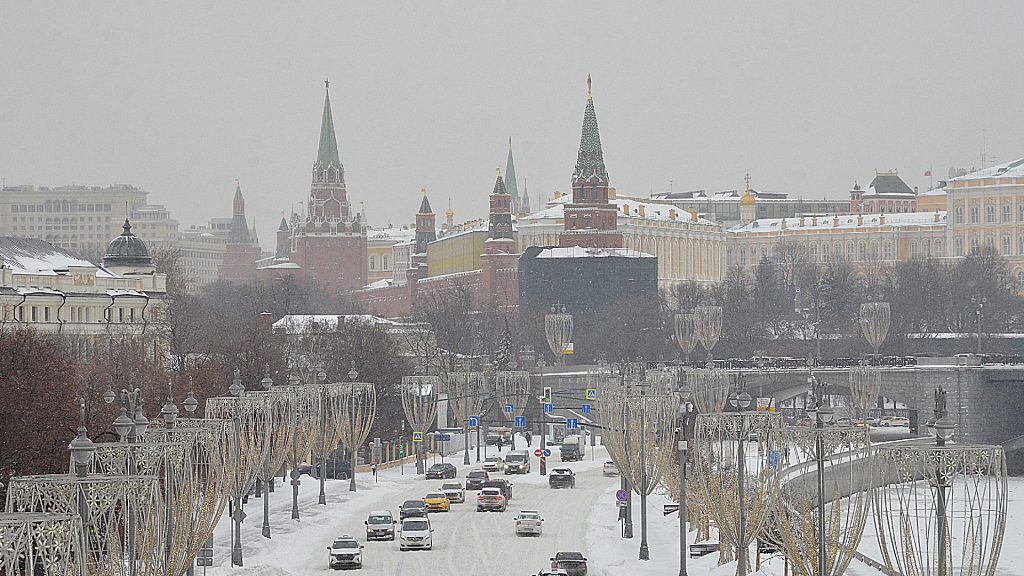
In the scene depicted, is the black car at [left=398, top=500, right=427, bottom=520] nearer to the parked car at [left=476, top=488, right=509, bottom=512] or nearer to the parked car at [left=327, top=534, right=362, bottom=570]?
the parked car at [left=476, top=488, right=509, bottom=512]

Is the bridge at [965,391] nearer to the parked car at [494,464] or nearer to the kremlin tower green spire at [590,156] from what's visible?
the parked car at [494,464]

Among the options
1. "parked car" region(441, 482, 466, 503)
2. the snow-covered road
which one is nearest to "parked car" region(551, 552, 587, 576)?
the snow-covered road

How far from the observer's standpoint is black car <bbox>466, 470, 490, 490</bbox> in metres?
71.7

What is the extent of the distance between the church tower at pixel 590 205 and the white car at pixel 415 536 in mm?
119104

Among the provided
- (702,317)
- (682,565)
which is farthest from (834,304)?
(682,565)

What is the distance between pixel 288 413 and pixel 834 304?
9317cm

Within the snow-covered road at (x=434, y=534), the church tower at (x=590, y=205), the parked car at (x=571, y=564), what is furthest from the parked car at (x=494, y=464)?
the church tower at (x=590, y=205)

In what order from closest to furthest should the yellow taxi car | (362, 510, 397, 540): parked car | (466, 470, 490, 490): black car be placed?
(362, 510, 397, 540): parked car → the yellow taxi car → (466, 470, 490, 490): black car

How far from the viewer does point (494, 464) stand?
82375 mm

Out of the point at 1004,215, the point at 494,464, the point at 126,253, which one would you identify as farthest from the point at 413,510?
the point at 1004,215

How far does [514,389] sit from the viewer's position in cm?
10100

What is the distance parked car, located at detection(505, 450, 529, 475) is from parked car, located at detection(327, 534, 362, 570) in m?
31.4

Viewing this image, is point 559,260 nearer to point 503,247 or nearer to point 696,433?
point 503,247

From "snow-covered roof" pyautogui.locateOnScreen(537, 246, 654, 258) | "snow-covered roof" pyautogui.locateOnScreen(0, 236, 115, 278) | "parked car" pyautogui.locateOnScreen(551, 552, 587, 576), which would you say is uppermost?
"snow-covered roof" pyautogui.locateOnScreen(537, 246, 654, 258)
